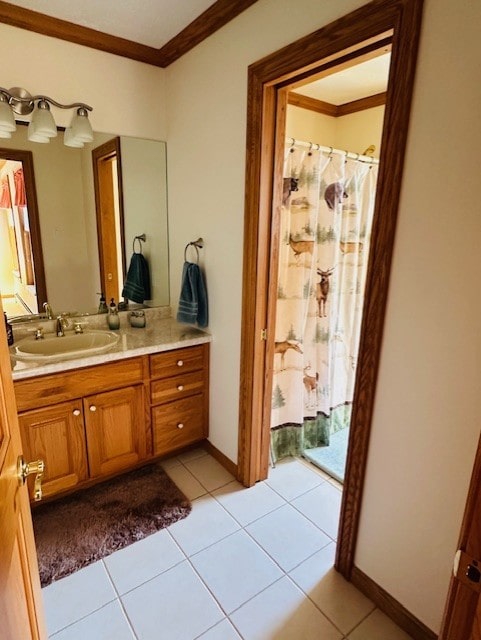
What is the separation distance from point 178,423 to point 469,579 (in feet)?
6.09

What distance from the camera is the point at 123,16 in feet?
5.90

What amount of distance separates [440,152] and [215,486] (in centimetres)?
199

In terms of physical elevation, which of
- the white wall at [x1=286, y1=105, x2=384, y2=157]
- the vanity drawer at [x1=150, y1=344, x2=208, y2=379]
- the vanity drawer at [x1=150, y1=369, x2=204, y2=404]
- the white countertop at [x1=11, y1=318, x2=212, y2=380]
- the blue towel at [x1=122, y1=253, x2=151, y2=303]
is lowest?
the vanity drawer at [x1=150, y1=369, x2=204, y2=404]

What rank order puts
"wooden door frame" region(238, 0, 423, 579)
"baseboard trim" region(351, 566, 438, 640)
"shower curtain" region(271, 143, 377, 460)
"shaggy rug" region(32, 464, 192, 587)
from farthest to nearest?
"shower curtain" region(271, 143, 377, 460) < "shaggy rug" region(32, 464, 192, 587) < "baseboard trim" region(351, 566, 438, 640) < "wooden door frame" region(238, 0, 423, 579)

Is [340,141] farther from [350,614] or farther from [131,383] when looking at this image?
[350,614]

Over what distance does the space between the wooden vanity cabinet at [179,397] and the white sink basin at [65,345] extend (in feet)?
1.07

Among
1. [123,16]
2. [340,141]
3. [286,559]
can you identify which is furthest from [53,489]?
[340,141]

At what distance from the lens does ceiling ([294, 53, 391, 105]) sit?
83.5 inches

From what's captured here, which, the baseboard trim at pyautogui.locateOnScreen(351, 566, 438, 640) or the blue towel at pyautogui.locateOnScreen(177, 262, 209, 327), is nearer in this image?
the baseboard trim at pyautogui.locateOnScreen(351, 566, 438, 640)

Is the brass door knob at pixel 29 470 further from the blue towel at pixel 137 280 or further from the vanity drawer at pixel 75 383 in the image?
the blue towel at pixel 137 280

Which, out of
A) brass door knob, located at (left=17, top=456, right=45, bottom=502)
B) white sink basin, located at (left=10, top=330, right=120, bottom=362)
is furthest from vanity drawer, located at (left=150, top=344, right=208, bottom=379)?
brass door knob, located at (left=17, top=456, right=45, bottom=502)

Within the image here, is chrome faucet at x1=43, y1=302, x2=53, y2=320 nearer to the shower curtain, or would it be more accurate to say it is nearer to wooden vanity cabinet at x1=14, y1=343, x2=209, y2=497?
wooden vanity cabinet at x1=14, y1=343, x2=209, y2=497

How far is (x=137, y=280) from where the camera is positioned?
8.03 ft

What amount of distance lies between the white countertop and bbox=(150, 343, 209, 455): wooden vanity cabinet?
0.07m
